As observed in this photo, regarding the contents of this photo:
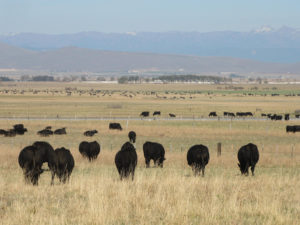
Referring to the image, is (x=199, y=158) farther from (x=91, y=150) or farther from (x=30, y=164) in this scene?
(x=91, y=150)

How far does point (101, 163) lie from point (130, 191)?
13917 millimetres

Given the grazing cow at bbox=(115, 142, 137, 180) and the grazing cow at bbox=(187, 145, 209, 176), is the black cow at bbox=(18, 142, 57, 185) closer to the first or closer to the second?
the grazing cow at bbox=(115, 142, 137, 180)

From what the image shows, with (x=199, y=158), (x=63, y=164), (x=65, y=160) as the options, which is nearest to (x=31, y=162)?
(x=63, y=164)

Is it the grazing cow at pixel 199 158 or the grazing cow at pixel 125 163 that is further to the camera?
the grazing cow at pixel 199 158

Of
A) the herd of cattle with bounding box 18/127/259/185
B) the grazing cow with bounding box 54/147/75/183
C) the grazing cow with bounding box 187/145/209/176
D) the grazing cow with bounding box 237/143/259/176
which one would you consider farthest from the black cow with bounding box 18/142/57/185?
the grazing cow with bounding box 237/143/259/176

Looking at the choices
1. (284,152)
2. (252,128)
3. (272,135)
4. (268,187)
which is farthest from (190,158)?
(252,128)

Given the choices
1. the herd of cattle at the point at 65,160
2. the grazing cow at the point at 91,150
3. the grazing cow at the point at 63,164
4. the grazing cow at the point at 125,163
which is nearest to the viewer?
the herd of cattle at the point at 65,160

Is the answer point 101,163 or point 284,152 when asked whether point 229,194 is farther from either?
point 284,152

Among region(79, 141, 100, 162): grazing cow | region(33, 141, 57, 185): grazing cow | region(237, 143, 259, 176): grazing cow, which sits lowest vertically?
region(79, 141, 100, 162): grazing cow

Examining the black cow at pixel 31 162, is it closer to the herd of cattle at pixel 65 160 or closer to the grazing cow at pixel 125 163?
the herd of cattle at pixel 65 160

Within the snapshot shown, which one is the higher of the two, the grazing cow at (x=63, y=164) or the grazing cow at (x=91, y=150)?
the grazing cow at (x=63, y=164)

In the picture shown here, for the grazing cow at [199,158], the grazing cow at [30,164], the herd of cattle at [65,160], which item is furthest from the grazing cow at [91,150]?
the grazing cow at [30,164]

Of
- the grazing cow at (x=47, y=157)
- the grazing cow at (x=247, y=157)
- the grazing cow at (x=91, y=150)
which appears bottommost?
the grazing cow at (x=91, y=150)

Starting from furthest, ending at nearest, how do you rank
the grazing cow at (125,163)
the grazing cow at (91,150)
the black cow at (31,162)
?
the grazing cow at (91,150) → the grazing cow at (125,163) → the black cow at (31,162)
